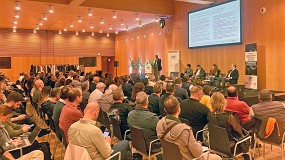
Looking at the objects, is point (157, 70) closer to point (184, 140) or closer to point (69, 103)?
point (69, 103)

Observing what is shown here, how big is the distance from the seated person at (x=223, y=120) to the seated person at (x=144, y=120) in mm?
796

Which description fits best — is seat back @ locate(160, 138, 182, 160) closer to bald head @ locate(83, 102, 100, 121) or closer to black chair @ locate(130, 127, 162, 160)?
→ black chair @ locate(130, 127, 162, 160)

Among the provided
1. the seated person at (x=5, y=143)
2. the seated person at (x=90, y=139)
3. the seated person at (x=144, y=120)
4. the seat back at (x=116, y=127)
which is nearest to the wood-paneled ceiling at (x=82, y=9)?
the seat back at (x=116, y=127)

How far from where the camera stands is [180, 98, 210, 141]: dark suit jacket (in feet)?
12.9

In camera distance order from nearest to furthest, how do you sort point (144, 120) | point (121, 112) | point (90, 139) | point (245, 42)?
point (90, 139) < point (144, 120) < point (121, 112) < point (245, 42)

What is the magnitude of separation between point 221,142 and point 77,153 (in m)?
1.81

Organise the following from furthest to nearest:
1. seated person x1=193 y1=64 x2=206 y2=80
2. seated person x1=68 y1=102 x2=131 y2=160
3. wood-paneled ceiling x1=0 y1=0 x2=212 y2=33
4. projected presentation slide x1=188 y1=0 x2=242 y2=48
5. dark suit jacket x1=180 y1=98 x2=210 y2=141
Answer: seated person x1=193 y1=64 x2=206 y2=80, projected presentation slide x1=188 y1=0 x2=242 y2=48, wood-paneled ceiling x1=0 y1=0 x2=212 y2=33, dark suit jacket x1=180 y1=98 x2=210 y2=141, seated person x1=68 y1=102 x2=131 y2=160

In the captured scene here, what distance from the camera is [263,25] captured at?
36.3 ft

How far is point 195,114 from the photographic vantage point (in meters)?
3.97

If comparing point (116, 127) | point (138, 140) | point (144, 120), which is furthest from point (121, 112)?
point (138, 140)

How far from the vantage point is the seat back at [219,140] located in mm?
3186

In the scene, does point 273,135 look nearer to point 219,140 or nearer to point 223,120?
point 223,120

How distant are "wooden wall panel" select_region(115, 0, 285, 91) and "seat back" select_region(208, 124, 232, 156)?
8.55 meters

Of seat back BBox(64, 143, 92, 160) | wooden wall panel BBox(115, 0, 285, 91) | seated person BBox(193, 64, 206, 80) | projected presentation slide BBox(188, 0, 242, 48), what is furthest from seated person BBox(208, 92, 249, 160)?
seated person BBox(193, 64, 206, 80)
